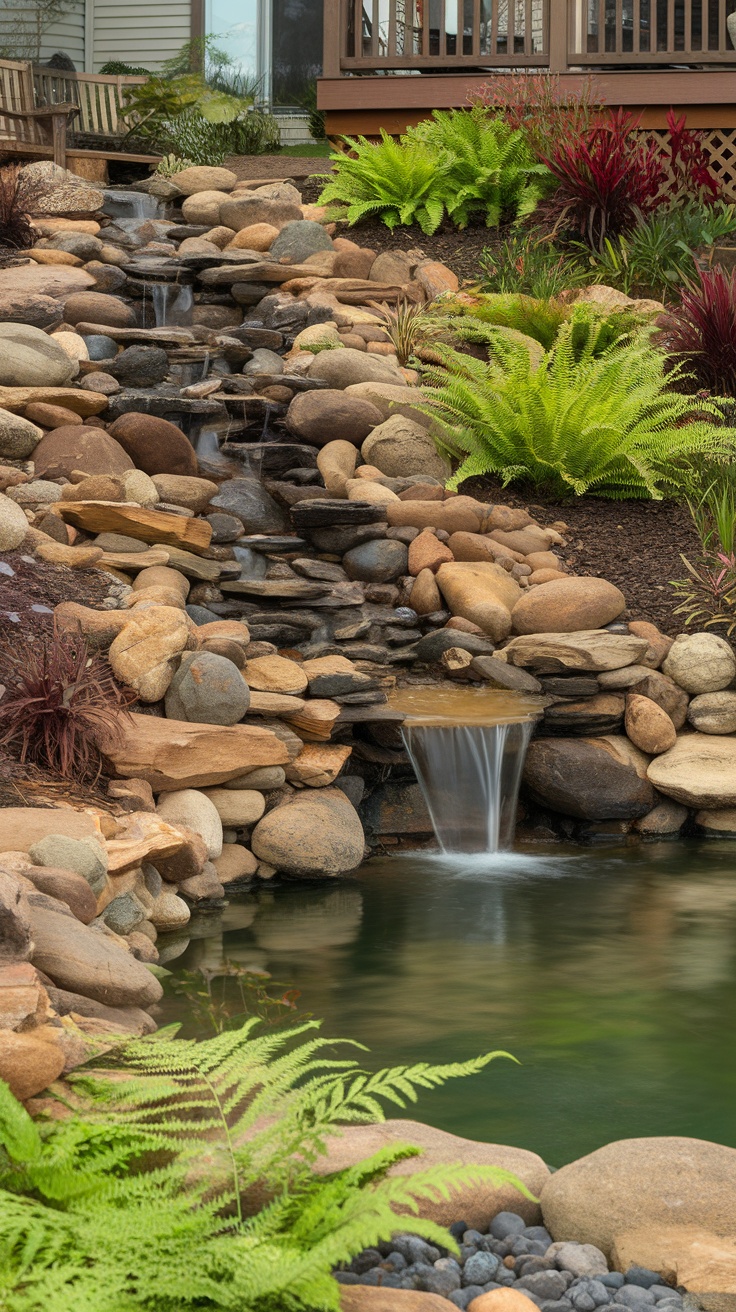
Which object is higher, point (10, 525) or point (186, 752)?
point (10, 525)

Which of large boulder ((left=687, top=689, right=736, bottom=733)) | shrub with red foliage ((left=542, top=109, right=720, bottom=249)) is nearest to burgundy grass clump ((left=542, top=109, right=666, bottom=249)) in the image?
A: shrub with red foliage ((left=542, top=109, right=720, bottom=249))

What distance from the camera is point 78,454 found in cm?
821

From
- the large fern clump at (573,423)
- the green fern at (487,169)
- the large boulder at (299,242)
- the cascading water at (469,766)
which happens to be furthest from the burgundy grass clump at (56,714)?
the green fern at (487,169)

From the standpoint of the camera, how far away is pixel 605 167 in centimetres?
1144

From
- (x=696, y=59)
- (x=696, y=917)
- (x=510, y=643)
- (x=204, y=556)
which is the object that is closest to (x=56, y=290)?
(x=204, y=556)

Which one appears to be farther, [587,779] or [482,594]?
[482,594]

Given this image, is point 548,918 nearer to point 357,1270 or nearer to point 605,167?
point 357,1270

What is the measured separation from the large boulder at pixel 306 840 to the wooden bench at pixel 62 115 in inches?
421

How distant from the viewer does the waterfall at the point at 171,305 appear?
11523 mm

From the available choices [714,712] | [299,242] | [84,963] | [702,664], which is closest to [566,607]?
[702,664]

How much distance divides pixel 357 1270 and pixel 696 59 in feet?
43.5

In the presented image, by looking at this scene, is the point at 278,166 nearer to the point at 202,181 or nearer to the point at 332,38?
the point at 202,181

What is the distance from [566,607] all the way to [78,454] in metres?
3.10

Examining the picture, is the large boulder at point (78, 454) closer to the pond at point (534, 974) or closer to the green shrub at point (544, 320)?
the green shrub at point (544, 320)
